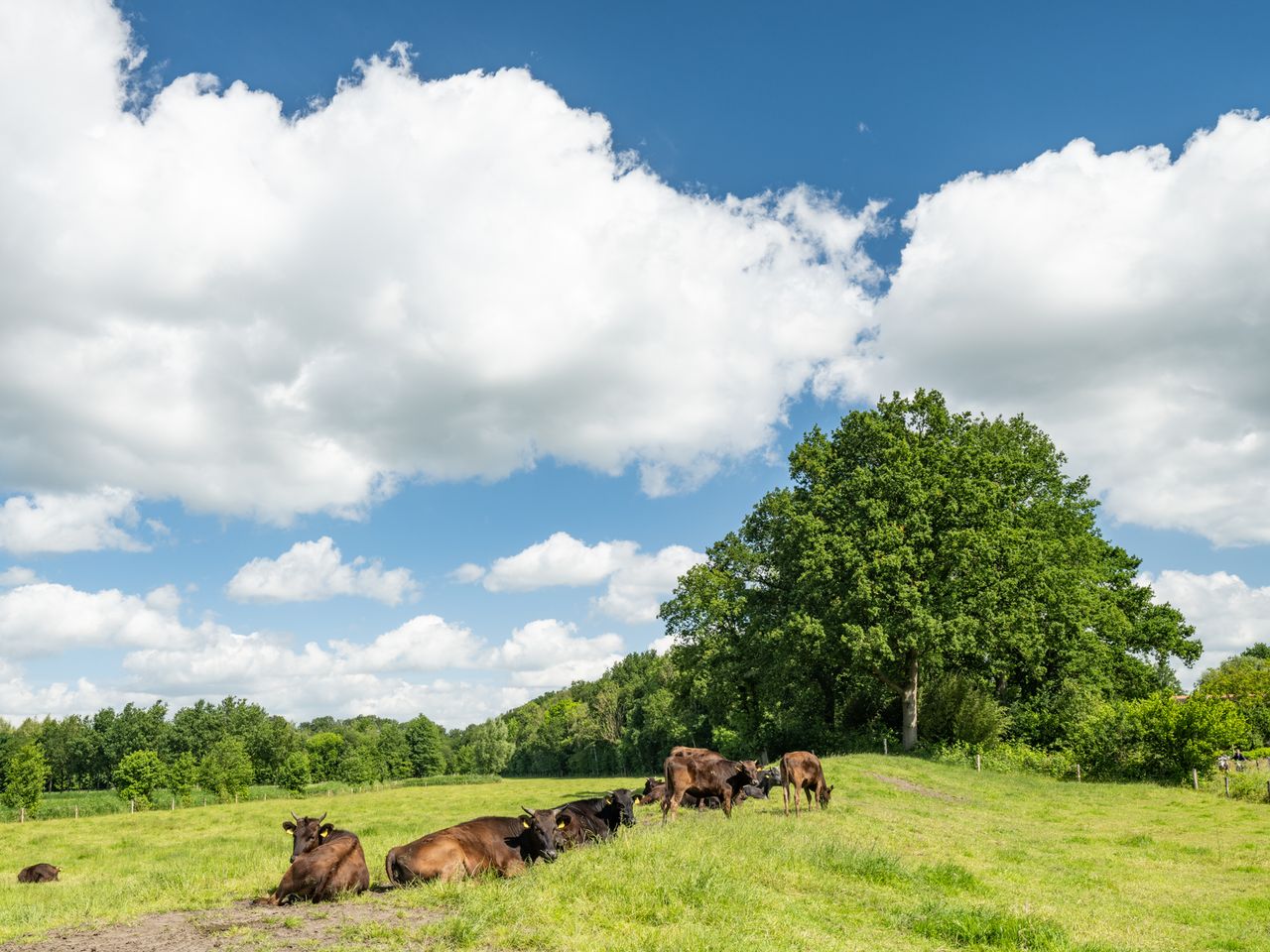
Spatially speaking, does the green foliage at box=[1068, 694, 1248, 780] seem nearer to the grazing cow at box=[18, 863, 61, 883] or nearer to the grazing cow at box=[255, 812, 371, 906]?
the grazing cow at box=[255, 812, 371, 906]

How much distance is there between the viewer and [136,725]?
355 ft

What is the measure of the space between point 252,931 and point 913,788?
25602mm

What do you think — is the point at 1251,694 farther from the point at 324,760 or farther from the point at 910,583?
the point at 324,760

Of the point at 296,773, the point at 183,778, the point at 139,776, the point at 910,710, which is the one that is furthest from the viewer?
the point at 296,773

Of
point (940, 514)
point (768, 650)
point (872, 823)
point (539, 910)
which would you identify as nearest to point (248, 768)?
point (768, 650)

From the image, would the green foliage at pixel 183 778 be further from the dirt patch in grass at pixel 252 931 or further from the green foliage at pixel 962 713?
the dirt patch in grass at pixel 252 931

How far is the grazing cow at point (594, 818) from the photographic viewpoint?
14.7 meters

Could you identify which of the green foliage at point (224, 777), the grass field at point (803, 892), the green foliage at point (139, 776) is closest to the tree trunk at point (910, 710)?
the grass field at point (803, 892)

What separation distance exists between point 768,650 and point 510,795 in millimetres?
19188

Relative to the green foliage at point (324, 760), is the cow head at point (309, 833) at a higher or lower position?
higher

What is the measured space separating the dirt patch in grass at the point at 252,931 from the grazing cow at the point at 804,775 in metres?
12.1

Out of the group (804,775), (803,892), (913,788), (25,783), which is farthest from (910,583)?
(25,783)

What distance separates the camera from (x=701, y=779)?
1986 cm

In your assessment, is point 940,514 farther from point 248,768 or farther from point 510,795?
point 248,768
